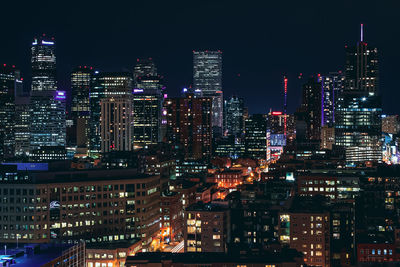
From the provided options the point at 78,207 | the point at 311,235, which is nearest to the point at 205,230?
the point at 311,235

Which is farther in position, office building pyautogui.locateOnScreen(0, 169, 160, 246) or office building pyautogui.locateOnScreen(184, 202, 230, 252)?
office building pyautogui.locateOnScreen(0, 169, 160, 246)

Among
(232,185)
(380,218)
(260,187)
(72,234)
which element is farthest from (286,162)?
(72,234)

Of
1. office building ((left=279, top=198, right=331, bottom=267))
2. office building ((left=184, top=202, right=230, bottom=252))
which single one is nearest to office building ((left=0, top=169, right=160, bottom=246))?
office building ((left=184, top=202, right=230, bottom=252))

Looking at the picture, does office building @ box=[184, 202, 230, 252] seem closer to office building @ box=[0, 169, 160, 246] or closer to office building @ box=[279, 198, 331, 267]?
office building @ box=[0, 169, 160, 246]

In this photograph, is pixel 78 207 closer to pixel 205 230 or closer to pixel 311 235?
pixel 205 230

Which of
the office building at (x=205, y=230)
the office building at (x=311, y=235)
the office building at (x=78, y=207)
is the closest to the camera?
the office building at (x=311, y=235)

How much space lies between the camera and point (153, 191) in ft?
→ 330

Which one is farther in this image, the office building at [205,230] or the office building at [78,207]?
the office building at [78,207]

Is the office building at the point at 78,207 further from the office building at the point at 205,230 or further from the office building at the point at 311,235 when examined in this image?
the office building at the point at 311,235

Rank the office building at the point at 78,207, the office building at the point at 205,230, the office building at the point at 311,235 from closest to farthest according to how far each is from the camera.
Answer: the office building at the point at 311,235
the office building at the point at 205,230
the office building at the point at 78,207

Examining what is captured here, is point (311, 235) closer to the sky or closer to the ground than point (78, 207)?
closer to the ground

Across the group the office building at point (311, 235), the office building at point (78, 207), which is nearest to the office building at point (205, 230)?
the office building at point (78, 207)

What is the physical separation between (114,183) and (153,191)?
798cm

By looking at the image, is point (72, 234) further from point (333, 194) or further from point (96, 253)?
point (333, 194)
